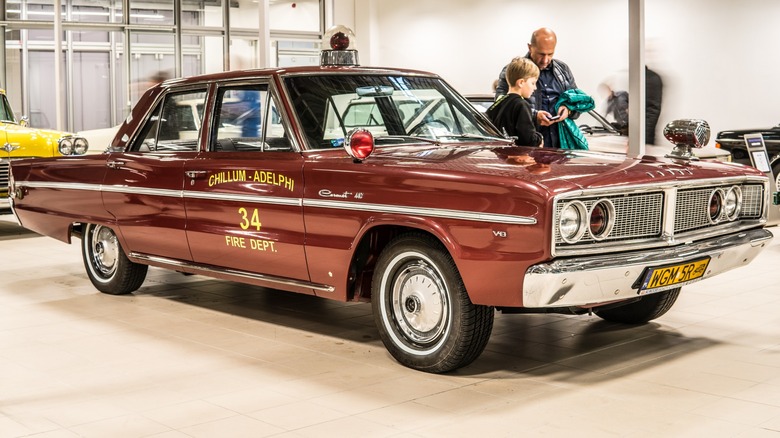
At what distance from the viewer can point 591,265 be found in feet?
15.0

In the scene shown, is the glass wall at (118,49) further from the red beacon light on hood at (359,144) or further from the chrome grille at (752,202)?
the chrome grille at (752,202)

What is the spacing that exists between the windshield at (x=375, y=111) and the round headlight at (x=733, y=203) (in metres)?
1.52

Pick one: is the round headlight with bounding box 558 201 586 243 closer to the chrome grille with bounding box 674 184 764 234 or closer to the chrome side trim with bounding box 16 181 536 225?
the chrome side trim with bounding box 16 181 536 225

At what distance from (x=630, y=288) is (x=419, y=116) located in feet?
6.22

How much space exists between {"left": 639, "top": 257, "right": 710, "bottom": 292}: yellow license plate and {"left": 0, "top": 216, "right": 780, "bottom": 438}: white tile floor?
48 centimetres

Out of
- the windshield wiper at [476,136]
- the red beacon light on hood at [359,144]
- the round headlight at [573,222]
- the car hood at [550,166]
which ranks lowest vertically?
the round headlight at [573,222]

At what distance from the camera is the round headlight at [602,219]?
4.75 meters

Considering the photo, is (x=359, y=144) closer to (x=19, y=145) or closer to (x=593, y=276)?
(x=593, y=276)

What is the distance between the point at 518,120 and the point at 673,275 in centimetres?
207

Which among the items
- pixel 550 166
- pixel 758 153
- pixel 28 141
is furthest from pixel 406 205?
pixel 28 141

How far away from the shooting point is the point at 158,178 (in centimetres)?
671

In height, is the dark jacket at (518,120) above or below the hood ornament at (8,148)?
above

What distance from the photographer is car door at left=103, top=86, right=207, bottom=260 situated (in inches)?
260

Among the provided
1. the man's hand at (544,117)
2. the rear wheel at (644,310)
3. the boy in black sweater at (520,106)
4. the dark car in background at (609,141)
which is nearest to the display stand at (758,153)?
the dark car in background at (609,141)
